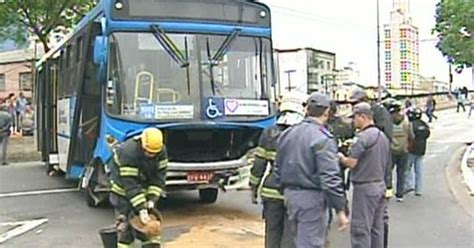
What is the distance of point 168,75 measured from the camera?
10383mm

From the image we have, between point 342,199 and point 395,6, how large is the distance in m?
43.2

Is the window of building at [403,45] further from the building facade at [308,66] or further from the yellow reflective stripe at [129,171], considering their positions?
the yellow reflective stripe at [129,171]

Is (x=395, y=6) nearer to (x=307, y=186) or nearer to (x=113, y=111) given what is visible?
(x=113, y=111)

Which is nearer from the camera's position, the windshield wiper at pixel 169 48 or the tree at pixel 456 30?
the windshield wiper at pixel 169 48

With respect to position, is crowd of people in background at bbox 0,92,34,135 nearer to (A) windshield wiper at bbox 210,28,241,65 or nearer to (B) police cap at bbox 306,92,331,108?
(A) windshield wiper at bbox 210,28,241,65

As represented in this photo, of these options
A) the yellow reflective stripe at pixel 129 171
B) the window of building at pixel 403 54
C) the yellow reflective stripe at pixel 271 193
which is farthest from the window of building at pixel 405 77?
the yellow reflective stripe at pixel 129 171

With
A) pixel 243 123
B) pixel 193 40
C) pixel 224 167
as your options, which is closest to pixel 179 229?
pixel 224 167

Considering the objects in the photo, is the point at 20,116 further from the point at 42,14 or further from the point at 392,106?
the point at 392,106

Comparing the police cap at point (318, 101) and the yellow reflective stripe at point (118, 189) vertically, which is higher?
the police cap at point (318, 101)

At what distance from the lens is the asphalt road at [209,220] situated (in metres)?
9.34

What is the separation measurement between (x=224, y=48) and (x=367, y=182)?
430 cm

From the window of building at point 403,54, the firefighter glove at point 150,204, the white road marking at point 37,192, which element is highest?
the window of building at point 403,54

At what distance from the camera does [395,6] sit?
47.2 meters

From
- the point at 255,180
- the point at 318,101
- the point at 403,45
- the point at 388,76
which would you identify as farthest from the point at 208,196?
the point at 388,76
